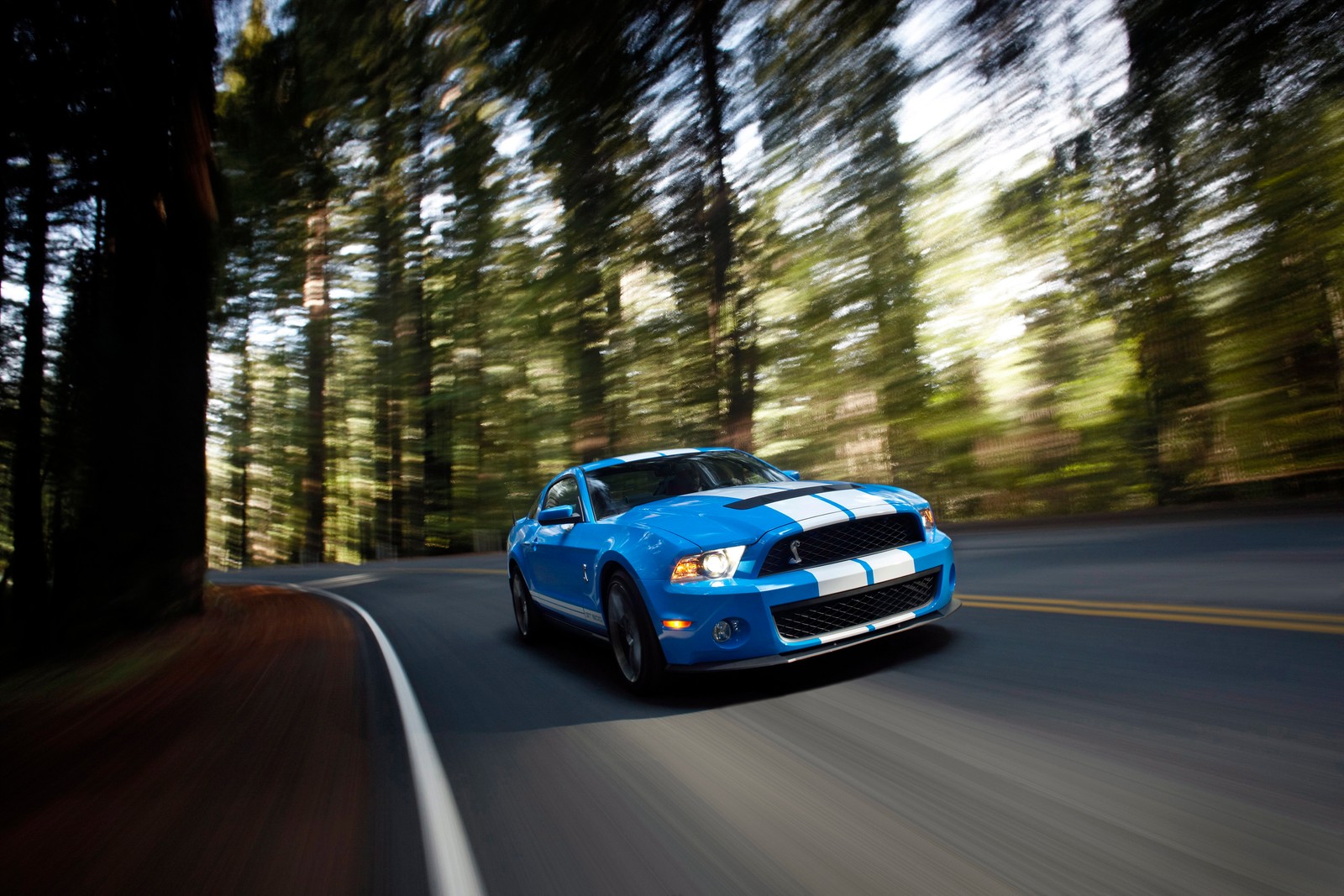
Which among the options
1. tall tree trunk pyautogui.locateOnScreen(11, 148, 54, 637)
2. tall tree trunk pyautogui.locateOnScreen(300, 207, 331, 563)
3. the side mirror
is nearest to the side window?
the side mirror

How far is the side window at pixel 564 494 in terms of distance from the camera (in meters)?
6.35

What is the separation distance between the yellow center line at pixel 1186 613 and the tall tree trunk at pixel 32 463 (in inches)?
432

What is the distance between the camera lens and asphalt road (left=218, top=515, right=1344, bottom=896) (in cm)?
237

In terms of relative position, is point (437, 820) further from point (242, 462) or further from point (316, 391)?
point (242, 462)

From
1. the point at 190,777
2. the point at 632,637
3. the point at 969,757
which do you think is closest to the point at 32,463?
the point at 190,777

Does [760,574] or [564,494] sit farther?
[564,494]

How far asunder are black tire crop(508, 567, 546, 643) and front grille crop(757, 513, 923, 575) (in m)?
3.29

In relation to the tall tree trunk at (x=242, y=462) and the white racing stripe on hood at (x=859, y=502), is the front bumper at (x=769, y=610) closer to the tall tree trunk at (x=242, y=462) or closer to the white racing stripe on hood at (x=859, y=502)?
the white racing stripe on hood at (x=859, y=502)

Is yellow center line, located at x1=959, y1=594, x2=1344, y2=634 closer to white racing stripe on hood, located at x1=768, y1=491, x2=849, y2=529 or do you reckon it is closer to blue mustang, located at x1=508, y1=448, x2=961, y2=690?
blue mustang, located at x1=508, y1=448, x2=961, y2=690

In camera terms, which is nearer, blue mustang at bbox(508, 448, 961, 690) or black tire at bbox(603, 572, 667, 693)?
blue mustang at bbox(508, 448, 961, 690)

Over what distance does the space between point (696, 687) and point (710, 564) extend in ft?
3.24

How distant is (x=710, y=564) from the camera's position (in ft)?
14.2

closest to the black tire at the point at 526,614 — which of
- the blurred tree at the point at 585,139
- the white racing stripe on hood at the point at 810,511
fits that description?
the white racing stripe on hood at the point at 810,511

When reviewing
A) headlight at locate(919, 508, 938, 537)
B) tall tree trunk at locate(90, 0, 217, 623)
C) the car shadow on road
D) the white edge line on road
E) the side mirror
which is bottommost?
the white edge line on road
